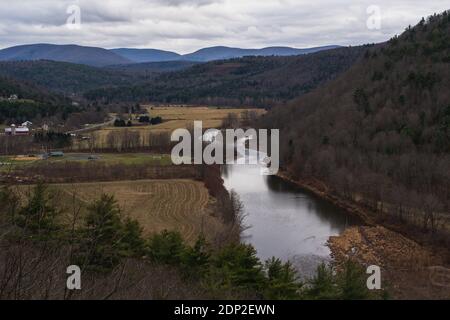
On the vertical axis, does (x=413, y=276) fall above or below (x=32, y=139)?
below

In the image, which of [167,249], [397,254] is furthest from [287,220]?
[167,249]

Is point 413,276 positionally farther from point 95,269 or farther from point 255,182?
point 255,182

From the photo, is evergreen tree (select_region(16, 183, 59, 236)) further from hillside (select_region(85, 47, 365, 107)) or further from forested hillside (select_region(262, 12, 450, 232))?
hillside (select_region(85, 47, 365, 107))

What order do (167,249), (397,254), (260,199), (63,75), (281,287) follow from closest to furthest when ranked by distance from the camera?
(281,287) < (167,249) < (397,254) < (260,199) < (63,75)

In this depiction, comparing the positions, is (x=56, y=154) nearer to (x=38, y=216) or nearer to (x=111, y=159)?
(x=111, y=159)

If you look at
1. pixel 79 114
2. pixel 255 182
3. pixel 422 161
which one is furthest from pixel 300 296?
pixel 79 114

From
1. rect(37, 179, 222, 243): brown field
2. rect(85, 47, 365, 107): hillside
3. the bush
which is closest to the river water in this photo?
rect(37, 179, 222, 243): brown field
